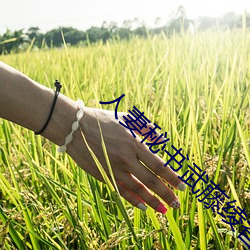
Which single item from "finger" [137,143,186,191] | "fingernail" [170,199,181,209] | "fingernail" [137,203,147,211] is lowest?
"fingernail" [137,203,147,211]

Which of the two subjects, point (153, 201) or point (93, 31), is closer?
point (153, 201)

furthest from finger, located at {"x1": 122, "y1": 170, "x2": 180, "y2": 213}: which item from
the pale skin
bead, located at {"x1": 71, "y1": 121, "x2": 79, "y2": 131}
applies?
bead, located at {"x1": 71, "y1": 121, "x2": 79, "y2": 131}

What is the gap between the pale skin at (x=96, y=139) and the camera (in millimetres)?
735

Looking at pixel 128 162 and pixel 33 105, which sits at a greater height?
pixel 33 105

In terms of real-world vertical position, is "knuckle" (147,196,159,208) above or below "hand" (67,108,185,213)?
below

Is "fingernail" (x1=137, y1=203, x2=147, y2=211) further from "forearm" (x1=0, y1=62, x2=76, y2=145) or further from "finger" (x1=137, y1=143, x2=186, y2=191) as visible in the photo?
"forearm" (x1=0, y1=62, x2=76, y2=145)

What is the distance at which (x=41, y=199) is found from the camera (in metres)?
1.02

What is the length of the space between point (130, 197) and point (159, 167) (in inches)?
3.3

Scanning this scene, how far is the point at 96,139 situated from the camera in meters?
0.76

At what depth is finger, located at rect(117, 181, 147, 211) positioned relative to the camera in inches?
29.2

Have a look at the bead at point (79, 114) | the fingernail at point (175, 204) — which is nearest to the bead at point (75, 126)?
the bead at point (79, 114)

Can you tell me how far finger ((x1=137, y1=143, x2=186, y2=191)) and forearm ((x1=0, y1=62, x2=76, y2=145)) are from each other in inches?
6.0

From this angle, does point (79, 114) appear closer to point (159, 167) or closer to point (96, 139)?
point (96, 139)

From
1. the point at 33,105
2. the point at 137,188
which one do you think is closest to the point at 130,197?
the point at 137,188
